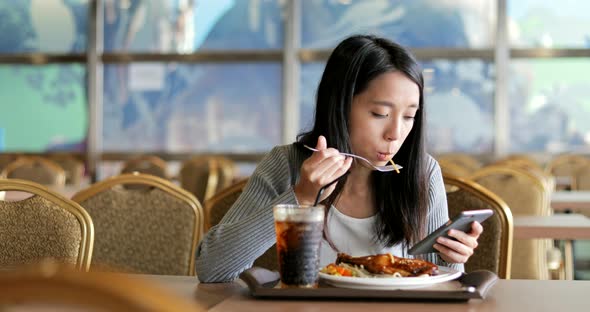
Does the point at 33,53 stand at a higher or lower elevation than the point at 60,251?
higher

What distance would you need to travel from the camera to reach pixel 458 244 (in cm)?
154

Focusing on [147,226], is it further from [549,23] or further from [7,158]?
[7,158]

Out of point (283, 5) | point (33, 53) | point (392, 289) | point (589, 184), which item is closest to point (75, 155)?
point (33, 53)

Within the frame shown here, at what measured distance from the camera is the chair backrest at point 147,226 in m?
2.32

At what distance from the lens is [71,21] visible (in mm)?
8062

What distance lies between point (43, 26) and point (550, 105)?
4415mm

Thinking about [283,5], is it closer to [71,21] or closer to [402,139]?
[71,21]

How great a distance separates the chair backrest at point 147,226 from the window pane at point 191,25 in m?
5.50

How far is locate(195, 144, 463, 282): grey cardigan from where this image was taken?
1.65m

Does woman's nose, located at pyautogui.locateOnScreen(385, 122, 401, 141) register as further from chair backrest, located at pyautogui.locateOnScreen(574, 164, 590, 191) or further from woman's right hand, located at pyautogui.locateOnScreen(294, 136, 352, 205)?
chair backrest, located at pyautogui.locateOnScreen(574, 164, 590, 191)

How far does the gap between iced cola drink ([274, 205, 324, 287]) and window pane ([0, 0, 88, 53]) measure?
Result: 697 cm

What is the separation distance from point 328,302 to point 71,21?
7198 millimetres

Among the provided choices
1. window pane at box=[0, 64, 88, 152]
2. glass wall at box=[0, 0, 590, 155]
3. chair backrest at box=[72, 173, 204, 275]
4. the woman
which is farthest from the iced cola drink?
window pane at box=[0, 64, 88, 152]

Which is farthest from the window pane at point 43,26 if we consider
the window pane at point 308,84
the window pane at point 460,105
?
the window pane at point 460,105
